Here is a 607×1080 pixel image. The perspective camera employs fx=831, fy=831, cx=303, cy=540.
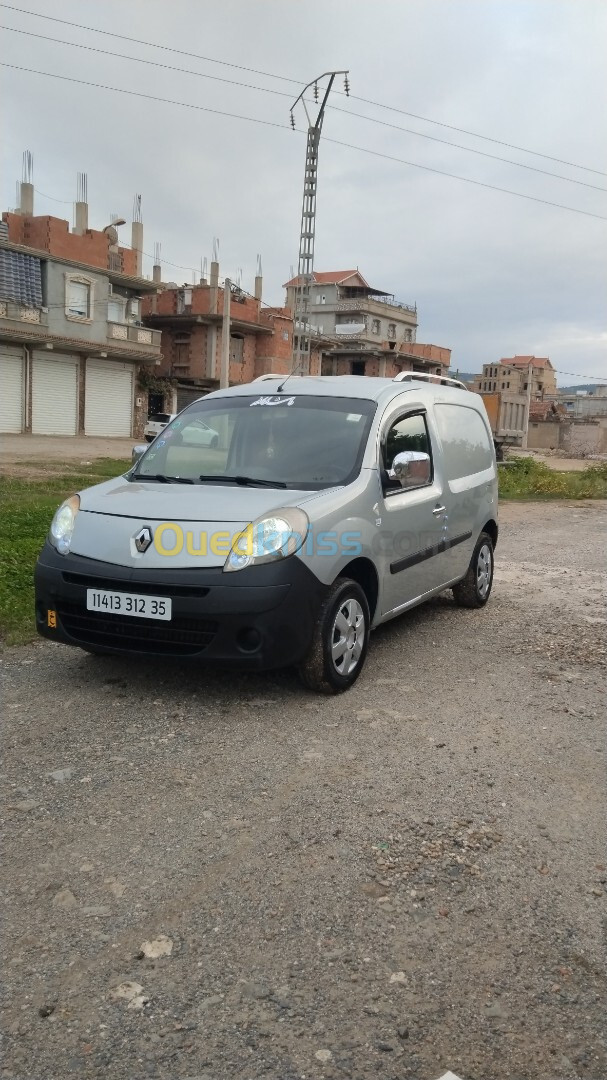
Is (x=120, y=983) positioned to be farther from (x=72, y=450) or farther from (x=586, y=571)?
(x=72, y=450)

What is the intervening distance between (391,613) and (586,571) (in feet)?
14.5

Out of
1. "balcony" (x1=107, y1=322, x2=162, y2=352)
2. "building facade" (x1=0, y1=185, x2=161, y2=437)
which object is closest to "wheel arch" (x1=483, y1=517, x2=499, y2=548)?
"building facade" (x1=0, y1=185, x2=161, y2=437)

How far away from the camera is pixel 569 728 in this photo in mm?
4234

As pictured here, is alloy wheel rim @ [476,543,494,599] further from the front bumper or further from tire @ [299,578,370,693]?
the front bumper

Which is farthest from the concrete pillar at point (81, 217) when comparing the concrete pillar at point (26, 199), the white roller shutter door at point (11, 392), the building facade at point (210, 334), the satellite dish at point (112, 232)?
the white roller shutter door at point (11, 392)

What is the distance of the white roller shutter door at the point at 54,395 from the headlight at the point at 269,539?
3387cm

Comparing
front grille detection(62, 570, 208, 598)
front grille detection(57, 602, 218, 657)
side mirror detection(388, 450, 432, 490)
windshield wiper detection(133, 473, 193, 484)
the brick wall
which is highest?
the brick wall

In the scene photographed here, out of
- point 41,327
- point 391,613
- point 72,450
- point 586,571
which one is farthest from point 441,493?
point 41,327

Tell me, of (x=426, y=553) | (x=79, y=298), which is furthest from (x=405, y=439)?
(x=79, y=298)

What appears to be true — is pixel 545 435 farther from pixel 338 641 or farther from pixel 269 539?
pixel 269 539

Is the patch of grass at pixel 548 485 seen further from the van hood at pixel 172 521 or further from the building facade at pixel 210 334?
the building facade at pixel 210 334

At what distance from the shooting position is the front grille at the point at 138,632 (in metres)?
4.06

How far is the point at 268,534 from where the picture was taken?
4.15m

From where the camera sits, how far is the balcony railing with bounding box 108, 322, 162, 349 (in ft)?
129
